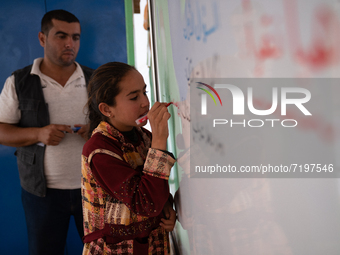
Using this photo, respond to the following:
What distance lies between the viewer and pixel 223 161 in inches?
17.7

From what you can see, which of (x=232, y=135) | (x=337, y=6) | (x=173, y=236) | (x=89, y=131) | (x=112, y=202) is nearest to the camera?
(x=337, y=6)

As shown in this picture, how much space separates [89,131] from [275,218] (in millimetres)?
801

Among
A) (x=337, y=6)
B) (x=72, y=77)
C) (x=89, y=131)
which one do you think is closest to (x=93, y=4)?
(x=72, y=77)

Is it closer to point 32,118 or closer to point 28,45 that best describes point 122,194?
point 32,118

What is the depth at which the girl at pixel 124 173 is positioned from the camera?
2.38 feet

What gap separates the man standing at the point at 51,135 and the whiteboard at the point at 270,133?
1.00m

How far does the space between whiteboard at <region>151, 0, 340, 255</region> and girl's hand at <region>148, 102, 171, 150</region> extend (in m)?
0.18

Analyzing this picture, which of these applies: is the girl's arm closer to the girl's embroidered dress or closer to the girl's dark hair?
the girl's embroidered dress

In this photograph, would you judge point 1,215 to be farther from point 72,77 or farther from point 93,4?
point 93,4

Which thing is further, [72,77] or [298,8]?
[72,77]

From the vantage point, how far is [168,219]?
90 centimetres

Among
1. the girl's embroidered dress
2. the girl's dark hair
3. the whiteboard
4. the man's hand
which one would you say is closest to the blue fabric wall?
the man's hand

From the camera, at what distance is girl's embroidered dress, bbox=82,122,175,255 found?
72cm

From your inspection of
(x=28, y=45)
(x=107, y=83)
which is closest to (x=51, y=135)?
(x=107, y=83)
